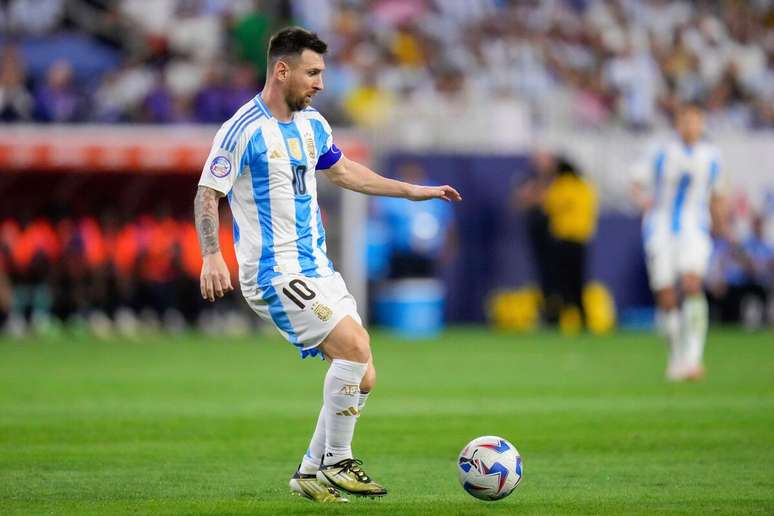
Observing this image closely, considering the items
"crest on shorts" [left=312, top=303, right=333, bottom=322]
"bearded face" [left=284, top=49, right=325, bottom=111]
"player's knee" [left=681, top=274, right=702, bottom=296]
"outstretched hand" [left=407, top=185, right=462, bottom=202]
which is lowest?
"player's knee" [left=681, top=274, right=702, bottom=296]

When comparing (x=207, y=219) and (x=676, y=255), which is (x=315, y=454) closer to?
(x=207, y=219)

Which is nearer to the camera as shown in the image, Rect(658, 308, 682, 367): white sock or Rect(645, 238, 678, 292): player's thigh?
Rect(658, 308, 682, 367): white sock

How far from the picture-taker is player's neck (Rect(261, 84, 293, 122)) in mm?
7699

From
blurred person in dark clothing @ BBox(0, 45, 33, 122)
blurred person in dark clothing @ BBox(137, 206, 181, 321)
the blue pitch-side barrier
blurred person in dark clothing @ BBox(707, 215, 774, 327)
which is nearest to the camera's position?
blurred person in dark clothing @ BBox(0, 45, 33, 122)

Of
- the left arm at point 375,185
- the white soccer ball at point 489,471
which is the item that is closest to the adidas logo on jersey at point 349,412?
the white soccer ball at point 489,471

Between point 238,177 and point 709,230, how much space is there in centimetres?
908

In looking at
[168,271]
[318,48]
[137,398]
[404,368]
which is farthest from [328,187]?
[318,48]

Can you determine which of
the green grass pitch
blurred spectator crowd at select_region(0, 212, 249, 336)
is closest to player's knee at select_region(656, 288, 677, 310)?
the green grass pitch

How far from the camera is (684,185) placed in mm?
15328

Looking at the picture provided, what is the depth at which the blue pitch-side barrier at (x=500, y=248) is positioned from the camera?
2627 cm

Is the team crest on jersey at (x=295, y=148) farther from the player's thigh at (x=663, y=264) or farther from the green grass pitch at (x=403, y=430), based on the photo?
the player's thigh at (x=663, y=264)

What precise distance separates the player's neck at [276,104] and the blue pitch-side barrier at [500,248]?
18413mm

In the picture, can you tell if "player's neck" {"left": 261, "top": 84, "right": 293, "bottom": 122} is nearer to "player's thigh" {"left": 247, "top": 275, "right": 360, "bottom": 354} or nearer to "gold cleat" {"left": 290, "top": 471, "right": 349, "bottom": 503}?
"player's thigh" {"left": 247, "top": 275, "right": 360, "bottom": 354}

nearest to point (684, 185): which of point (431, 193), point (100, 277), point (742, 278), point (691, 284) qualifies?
point (691, 284)
